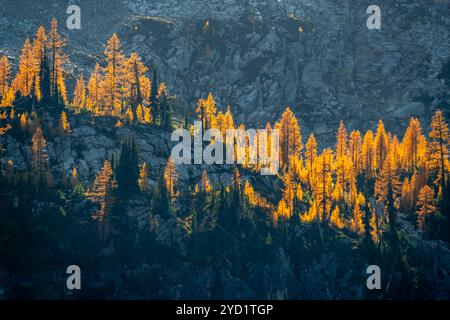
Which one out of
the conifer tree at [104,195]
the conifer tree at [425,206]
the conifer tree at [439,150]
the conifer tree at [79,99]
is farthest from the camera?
the conifer tree at [79,99]

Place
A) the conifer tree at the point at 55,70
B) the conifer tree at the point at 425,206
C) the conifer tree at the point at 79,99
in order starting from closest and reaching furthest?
the conifer tree at the point at 425,206
the conifer tree at the point at 55,70
the conifer tree at the point at 79,99

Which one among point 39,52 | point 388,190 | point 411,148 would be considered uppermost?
point 39,52

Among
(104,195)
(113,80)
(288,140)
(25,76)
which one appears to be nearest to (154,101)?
(113,80)

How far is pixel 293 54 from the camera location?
193500mm

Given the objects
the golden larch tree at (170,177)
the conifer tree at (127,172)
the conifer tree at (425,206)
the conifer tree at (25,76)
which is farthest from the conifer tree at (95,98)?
the conifer tree at (425,206)

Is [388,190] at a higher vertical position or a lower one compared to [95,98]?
lower

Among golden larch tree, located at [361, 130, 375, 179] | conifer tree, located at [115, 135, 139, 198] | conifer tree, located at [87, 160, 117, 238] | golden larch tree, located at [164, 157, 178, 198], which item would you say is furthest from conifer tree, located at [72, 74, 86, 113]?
golden larch tree, located at [361, 130, 375, 179]

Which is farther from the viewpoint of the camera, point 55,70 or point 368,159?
point 368,159

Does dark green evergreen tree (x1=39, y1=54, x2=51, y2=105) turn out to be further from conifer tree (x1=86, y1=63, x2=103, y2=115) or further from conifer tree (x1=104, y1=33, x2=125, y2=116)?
conifer tree (x1=104, y1=33, x2=125, y2=116)

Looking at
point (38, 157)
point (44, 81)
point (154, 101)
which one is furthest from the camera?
point (154, 101)

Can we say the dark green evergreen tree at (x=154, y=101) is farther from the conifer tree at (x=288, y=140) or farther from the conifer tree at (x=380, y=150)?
the conifer tree at (x=380, y=150)

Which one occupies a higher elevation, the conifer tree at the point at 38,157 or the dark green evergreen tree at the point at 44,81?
the dark green evergreen tree at the point at 44,81

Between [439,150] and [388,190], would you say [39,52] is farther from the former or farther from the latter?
[439,150]
